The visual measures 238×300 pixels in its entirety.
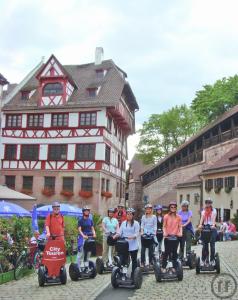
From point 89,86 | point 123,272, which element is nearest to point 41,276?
point 123,272

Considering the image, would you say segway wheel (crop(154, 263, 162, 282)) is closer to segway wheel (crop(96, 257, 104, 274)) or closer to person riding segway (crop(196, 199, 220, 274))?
person riding segway (crop(196, 199, 220, 274))

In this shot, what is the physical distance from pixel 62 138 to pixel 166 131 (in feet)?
87.6

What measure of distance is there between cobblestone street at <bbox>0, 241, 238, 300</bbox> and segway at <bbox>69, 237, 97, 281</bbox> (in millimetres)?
181

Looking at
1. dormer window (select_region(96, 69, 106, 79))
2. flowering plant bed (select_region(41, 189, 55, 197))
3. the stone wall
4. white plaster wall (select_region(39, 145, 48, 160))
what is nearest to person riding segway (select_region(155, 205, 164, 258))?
flowering plant bed (select_region(41, 189, 55, 197))

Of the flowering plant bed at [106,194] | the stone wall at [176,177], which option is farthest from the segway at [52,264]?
the stone wall at [176,177]

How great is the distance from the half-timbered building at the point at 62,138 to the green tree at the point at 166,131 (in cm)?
2155

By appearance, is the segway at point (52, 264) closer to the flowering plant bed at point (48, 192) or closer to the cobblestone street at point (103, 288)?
the cobblestone street at point (103, 288)

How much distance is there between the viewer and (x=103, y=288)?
9891mm

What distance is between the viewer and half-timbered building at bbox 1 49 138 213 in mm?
36531

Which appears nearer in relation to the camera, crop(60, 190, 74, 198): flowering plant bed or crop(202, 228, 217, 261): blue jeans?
crop(202, 228, 217, 261): blue jeans

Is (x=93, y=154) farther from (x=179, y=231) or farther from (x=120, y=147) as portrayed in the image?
(x=179, y=231)

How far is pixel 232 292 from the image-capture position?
9148 millimetres

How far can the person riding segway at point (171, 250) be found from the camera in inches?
410

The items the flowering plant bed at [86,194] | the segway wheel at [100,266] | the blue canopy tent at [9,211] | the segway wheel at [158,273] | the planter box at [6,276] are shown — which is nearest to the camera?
the segway wheel at [158,273]
